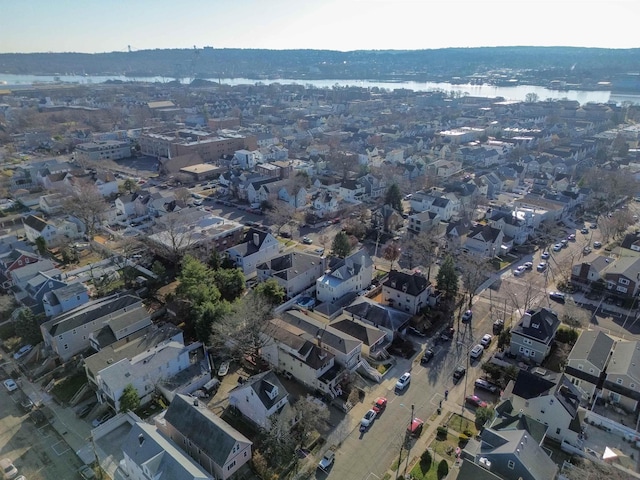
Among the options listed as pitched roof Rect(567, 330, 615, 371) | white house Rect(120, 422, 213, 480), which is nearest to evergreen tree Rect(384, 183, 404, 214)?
pitched roof Rect(567, 330, 615, 371)

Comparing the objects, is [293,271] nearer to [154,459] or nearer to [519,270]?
[154,459]

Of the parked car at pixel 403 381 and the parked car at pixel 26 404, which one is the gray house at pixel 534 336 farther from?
the parked car at pixel 26 404

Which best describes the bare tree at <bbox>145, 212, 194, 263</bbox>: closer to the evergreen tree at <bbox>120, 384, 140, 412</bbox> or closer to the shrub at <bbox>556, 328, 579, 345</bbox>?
the evergreen tree at <bbox>120, 384, 140, 412</bbox>

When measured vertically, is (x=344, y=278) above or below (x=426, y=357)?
above

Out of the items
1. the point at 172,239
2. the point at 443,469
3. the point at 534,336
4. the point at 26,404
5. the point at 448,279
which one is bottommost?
the point at 26,404

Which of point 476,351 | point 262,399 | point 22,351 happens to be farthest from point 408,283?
point 22,351
